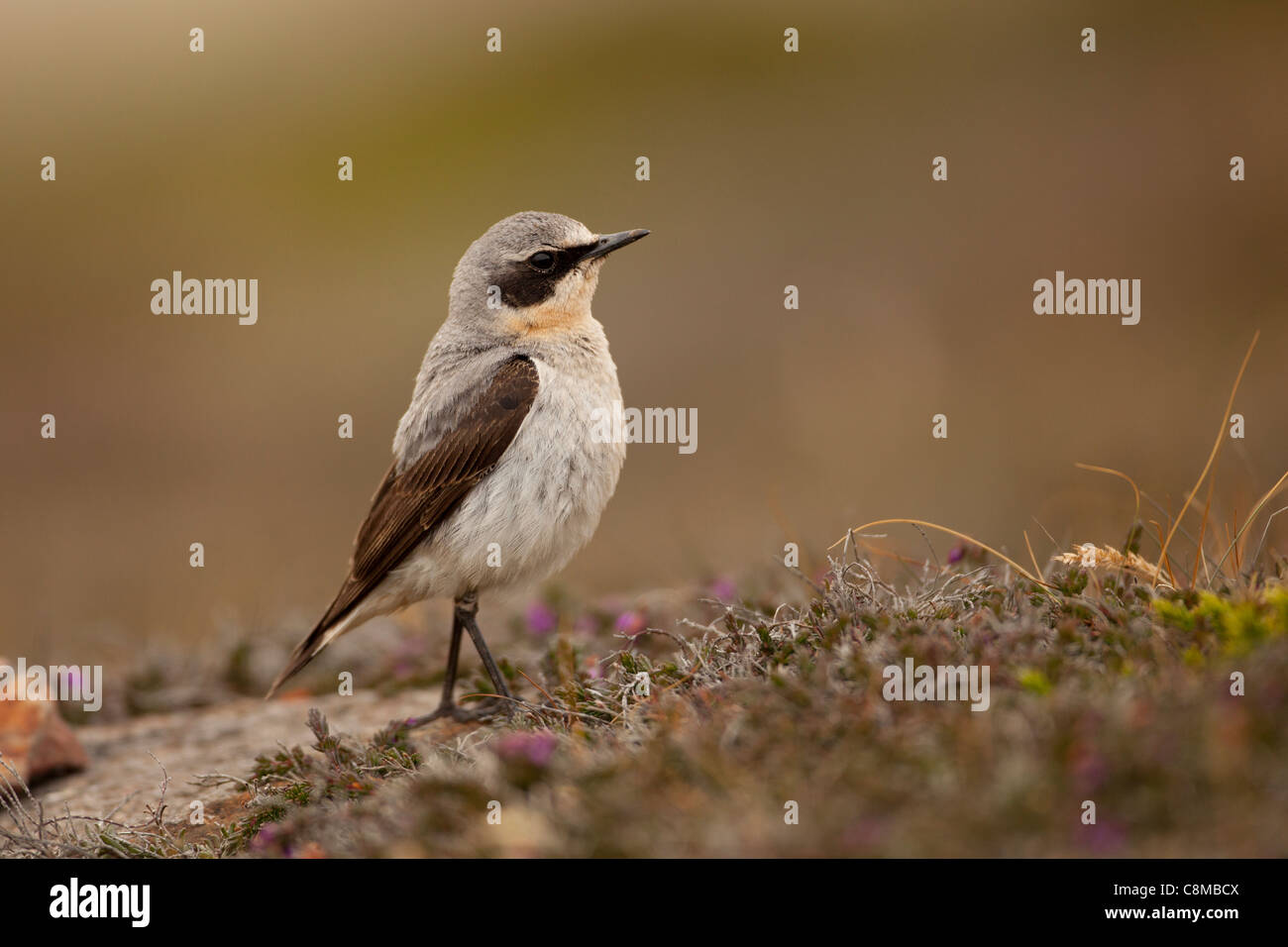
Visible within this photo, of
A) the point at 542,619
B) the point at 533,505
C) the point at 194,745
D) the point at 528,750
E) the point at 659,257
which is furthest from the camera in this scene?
the point at 659,257

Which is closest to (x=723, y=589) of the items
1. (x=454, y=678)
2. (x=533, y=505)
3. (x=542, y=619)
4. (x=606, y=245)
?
(x=542, y=619)

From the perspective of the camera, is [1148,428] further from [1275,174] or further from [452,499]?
[452,499]

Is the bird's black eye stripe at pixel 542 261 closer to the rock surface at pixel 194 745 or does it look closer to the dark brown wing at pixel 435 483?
the dark brown wing at pixel 435 483

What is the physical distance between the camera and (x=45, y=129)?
1050 inches

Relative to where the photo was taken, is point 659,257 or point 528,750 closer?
point 528,750

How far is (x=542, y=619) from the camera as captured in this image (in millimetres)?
8469

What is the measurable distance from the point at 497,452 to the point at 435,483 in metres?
0.48

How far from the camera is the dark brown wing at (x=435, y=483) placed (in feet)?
21.2

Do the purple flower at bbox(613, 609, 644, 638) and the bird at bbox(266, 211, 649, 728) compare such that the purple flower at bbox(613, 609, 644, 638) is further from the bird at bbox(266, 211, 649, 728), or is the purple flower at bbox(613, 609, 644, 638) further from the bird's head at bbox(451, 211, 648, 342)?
the bird's head at bbox(451, 211, 648, 342)

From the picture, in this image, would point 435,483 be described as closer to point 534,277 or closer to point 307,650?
point 307,650

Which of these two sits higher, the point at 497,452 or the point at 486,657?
the point at 497,452

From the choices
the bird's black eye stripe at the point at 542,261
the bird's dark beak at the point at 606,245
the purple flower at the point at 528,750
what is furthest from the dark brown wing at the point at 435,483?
the purple flower at the point at 528,750

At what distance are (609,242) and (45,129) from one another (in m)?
25.4
